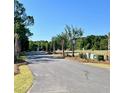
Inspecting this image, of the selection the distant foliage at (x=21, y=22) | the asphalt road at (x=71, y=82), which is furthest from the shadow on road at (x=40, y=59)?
the asphalt road at (x=71, y=82)

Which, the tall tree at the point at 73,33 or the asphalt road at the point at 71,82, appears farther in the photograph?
the tall tree at the point at 73,33

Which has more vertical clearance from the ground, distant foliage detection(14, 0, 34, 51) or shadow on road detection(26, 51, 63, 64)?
distant foliage detection(14, 0, 34, 51)

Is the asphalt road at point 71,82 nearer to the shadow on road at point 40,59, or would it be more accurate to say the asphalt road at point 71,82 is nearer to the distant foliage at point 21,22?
the shadow on road at point 40,59

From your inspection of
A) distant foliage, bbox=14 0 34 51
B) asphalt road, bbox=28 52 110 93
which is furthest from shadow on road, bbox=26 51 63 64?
asphalt road, bbox=28 52 110 93

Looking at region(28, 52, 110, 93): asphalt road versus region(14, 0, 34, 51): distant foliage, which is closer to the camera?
region(28, 52, 110, 93): asphalt road

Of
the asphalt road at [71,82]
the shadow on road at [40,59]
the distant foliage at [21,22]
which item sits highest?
the distant foliage at [21,22]

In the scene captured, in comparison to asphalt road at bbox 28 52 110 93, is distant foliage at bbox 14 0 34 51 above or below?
above

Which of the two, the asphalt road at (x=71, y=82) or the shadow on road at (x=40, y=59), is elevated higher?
the shadow on road at (x=40, y=59)

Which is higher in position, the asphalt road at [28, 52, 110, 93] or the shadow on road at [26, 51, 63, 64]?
the shadow on road at [26, 51, 63, 64]

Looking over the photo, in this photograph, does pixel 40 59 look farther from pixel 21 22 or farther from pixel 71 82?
pixel 71 82

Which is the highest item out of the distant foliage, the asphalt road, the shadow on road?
the distant foliage

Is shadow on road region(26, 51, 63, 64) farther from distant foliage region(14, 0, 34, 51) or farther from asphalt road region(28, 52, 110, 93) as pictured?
asphalt road region(28, 52, 110, 93)
